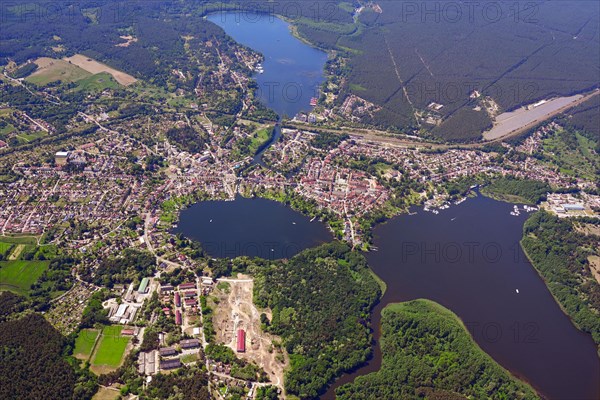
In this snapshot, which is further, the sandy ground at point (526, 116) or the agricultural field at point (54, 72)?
Result: the agricultural field at point (54, 72)

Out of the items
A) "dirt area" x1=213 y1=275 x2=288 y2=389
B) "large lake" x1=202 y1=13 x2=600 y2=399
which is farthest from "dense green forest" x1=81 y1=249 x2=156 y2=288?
"dirt area" x1=213 y1=275 x2=288 y2=389

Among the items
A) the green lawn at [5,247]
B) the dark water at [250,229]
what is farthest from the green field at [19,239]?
the dark water at [250,229]

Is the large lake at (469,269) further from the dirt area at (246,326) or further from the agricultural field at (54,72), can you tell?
the agricultural field at (54,72)

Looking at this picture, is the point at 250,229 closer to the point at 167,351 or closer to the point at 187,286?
the point at 187,286

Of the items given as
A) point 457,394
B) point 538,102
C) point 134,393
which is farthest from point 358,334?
point 538,102

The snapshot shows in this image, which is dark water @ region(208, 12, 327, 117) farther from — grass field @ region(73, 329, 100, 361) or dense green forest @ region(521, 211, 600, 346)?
grass field @ region(73, 329, 100, 361)

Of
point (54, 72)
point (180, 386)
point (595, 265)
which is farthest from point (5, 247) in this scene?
point (595, 265)

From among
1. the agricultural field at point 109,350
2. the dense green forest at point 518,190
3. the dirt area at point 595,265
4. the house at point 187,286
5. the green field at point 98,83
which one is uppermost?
the green field at point 98,83
